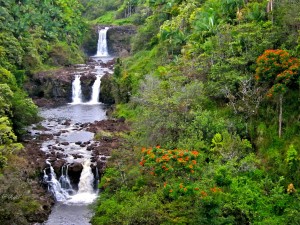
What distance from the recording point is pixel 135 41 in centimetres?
6900

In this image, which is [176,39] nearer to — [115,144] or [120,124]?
[120,124]

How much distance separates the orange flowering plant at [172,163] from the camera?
26.6 m

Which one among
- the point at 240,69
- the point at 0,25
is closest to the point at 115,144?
the point at 240,69

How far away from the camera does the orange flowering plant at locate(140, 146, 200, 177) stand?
87.2ft

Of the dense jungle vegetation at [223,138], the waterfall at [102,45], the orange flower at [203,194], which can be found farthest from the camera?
the waterfall at [102,45]

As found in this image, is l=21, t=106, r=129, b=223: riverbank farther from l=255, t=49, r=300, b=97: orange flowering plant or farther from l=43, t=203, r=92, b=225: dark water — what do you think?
l=255, t=49, r=300, b=97: orange flowering plant

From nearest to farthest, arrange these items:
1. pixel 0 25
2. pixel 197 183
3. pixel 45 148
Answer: pixel 197 183 → pixel 45 148 → pixel 0 25

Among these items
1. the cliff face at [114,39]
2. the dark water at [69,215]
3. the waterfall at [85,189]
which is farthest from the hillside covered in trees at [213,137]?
the cliff face at [114,39]

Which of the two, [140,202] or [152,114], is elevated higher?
[152,114]

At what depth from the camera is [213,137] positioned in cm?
3200

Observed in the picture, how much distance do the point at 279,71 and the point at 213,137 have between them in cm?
652

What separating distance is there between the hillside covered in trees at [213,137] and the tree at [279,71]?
66 mm

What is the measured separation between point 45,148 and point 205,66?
1697 cm

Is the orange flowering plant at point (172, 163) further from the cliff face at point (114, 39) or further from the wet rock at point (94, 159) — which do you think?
the cliff face at point (114, 39)
